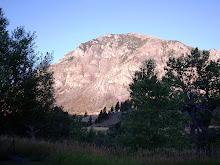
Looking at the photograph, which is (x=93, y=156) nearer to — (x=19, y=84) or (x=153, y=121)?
(x=19, y=84)

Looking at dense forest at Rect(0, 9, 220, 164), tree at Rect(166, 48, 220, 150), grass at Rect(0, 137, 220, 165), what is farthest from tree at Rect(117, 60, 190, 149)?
tree at Rect(166, 48, 220, 150)

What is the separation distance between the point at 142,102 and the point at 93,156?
1050 centimetres

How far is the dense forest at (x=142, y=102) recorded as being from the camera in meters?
10.9

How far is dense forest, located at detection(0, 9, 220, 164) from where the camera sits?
35.8 ft

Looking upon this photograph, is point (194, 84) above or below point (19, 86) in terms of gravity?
above

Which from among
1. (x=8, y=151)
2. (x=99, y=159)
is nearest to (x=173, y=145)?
(x=99, y=159)

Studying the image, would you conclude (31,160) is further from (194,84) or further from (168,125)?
(194,84)

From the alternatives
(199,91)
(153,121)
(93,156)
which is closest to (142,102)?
(153,121)

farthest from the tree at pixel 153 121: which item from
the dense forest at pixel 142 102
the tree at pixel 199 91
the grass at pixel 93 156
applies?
the tree at pixel 199 91

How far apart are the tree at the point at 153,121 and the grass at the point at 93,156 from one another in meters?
5.54

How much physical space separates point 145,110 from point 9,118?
11180mm

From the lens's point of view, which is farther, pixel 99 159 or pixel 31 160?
pixel 31 160

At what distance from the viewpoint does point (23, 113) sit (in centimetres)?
1113

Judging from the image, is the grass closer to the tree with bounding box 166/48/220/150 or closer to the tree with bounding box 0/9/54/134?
the tree with bounding box 0/9/54/134
